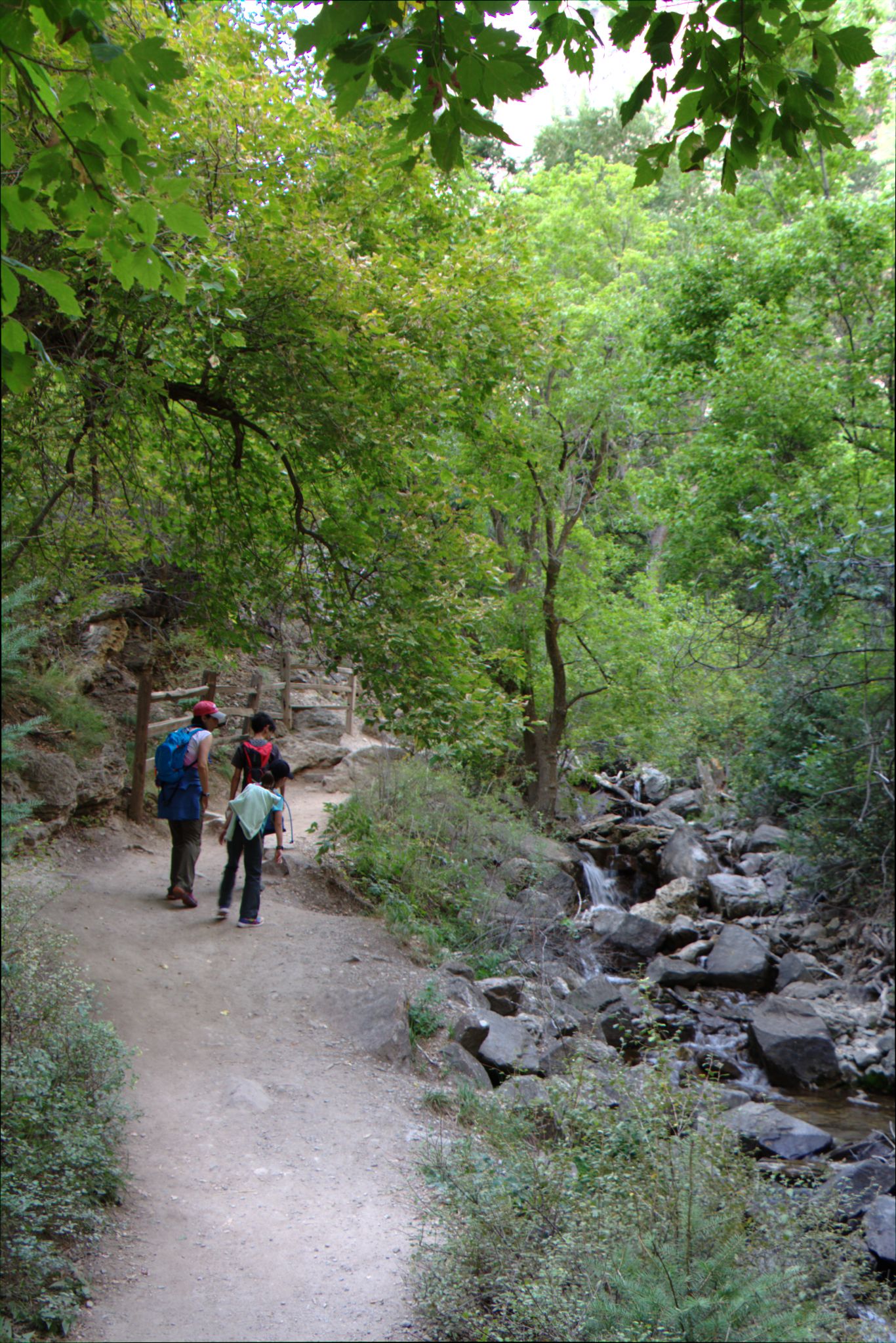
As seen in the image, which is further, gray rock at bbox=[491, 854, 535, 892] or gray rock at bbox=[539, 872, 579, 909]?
gray rock at bbox=[539, 872, 579, 909]

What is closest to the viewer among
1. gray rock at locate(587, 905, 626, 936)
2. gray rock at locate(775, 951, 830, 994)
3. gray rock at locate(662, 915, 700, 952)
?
gray rock at locate(775, 951, 830, 994)

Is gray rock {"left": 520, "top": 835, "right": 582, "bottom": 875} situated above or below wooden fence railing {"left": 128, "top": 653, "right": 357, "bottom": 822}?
below

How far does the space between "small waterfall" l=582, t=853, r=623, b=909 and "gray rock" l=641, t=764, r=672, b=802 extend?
7137 millimetres

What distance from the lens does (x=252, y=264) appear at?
7.95m

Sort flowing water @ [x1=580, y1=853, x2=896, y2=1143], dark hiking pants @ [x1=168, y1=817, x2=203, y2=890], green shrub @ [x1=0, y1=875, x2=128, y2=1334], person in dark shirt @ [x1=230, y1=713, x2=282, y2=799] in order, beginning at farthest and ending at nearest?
1. flowing water @ [x1=580, y1=853, x2=896, y2=1143]
2. dark hiking pants @ [x1=168, y1=817, x2=203, y2=890]
3. person in dark shirt @ [x1=230, y1=713, x2=282, y2=799]
4. green shrub @ [x1=0, y1=875, x2=128, y2=1334]

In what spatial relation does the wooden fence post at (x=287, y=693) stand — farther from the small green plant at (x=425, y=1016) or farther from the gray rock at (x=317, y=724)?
the small green plant at (x=425, y=1016)

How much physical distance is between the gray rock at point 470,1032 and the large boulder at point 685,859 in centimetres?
1089

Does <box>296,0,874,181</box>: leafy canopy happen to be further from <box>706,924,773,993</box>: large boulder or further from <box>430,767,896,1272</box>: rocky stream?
<box>706,924,773,993</box>: large boulder

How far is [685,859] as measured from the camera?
19.0 meters

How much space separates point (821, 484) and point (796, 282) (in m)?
2.77

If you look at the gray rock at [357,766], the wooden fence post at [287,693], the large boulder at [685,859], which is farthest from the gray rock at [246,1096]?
the large boulder at [685,859]

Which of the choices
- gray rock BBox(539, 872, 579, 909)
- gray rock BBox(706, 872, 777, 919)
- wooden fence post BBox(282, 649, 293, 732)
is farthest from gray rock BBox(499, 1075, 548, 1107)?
wooden fence post BBox(282, 649, 293, 732)

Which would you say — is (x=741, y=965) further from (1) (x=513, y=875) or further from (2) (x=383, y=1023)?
(2) (x=383, y=1023)

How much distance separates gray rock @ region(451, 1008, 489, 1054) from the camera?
8.09m
